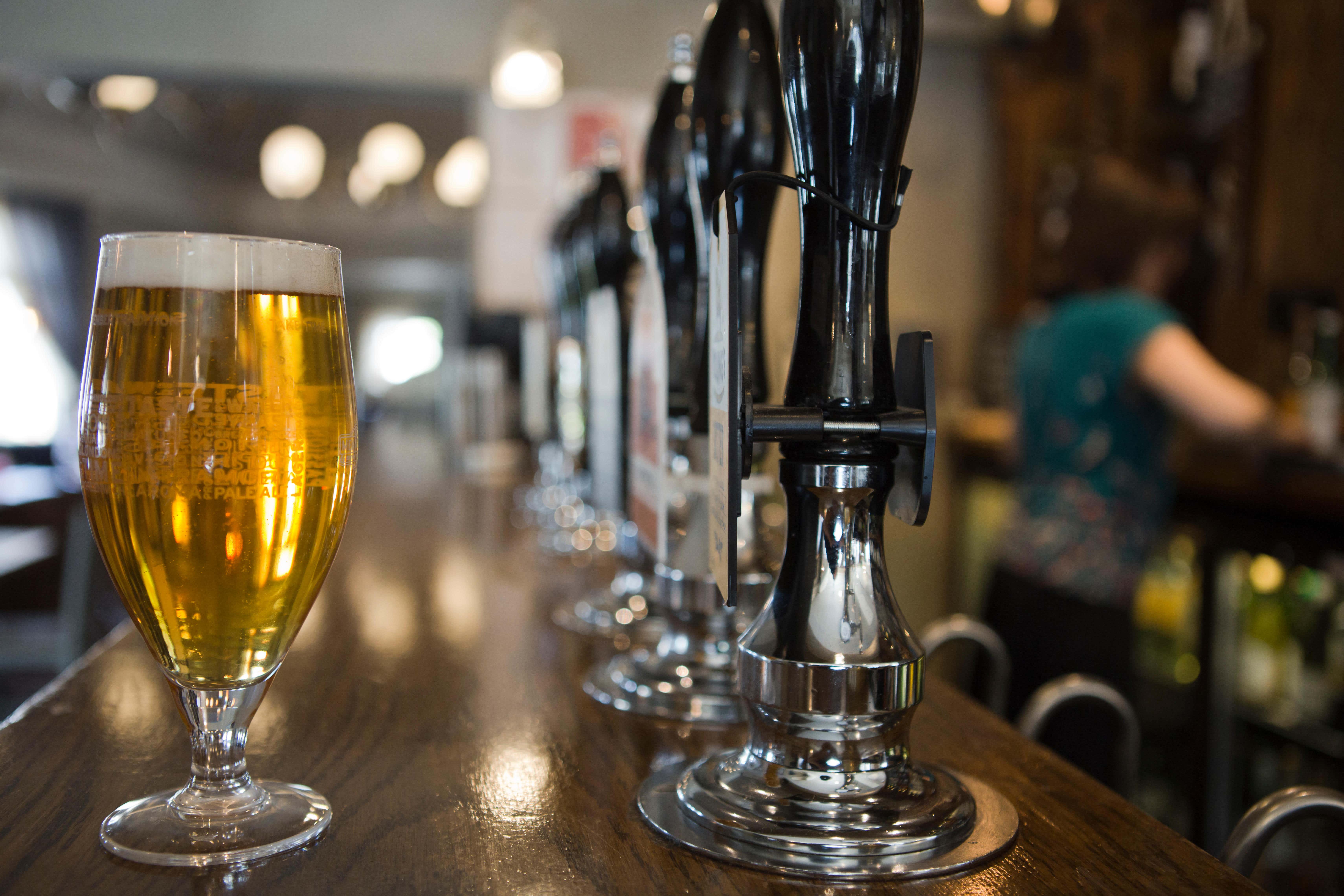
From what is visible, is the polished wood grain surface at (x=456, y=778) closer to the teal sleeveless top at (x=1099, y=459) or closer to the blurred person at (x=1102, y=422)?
the blurred person at (x=1102, y=422)

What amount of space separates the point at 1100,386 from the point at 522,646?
1.62m

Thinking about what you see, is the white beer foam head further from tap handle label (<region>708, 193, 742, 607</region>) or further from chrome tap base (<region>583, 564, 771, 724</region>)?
chrome tap base (<region>583, 564, 771, 724</region>)

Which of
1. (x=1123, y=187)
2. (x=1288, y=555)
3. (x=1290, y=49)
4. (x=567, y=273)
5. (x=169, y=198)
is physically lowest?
(x=1288, y=555)

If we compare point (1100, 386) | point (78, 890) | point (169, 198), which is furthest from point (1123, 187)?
point (169, 198)

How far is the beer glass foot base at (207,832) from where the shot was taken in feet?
1.25

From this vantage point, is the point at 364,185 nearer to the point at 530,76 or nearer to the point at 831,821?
the point at 530,76

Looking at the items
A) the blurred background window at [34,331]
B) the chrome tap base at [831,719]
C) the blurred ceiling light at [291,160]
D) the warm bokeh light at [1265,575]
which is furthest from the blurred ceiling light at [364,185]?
the chrome tap base at [831,719]

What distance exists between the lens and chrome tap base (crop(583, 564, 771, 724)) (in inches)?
A: 23.2

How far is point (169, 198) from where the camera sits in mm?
8750

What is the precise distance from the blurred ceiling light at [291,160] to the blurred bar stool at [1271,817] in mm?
4633

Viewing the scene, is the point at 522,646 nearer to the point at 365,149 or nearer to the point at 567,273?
the point at 567,273

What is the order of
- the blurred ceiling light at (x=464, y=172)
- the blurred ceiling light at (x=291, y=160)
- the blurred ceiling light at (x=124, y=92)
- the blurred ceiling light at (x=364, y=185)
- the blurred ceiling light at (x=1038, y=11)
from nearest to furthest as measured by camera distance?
the blurred ceiling light at (x=1038, y=11) → the blurred ceiling light at (x=124, y=92) → the blurred ceiling light at (x=291, y=160) → the blurred ceiling light at (x=464, y=172) → the blurred ceiling light at (x=364, y=185)

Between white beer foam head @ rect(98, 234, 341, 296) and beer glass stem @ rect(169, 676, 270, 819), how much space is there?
16 centimetres

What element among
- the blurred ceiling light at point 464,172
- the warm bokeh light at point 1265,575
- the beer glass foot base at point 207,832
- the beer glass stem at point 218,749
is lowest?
the warm bokeh light at point 1265,575
